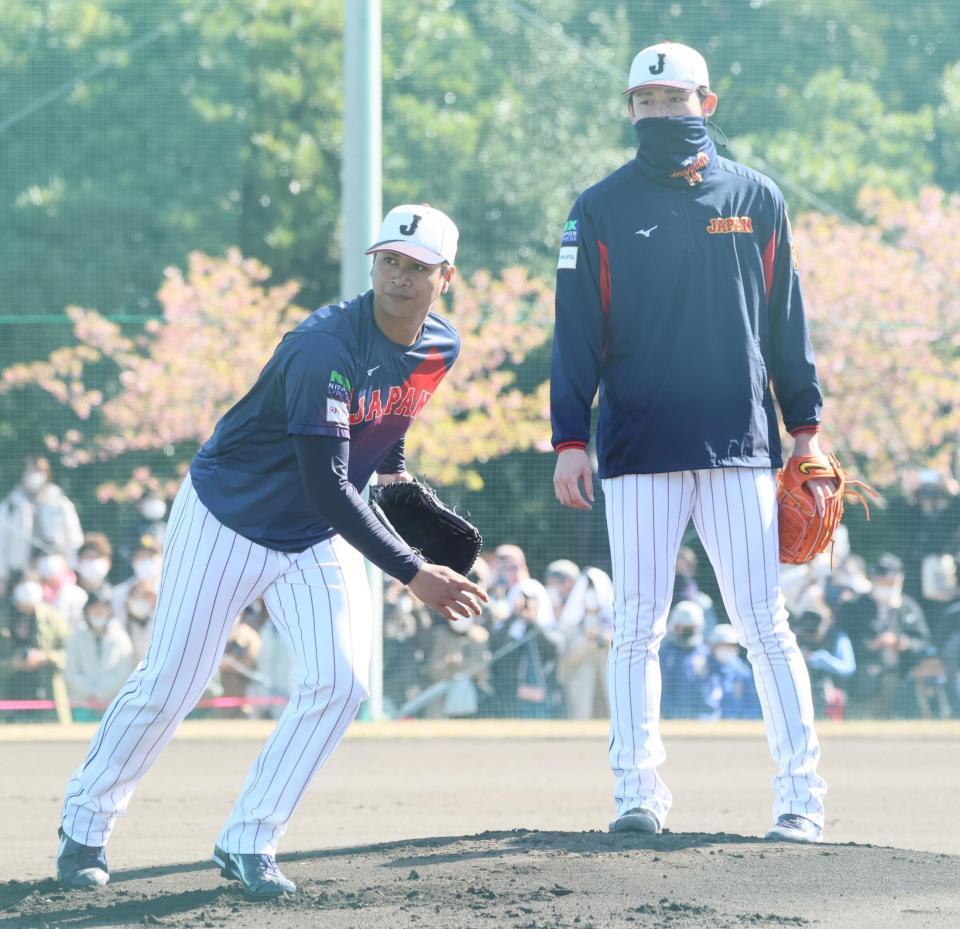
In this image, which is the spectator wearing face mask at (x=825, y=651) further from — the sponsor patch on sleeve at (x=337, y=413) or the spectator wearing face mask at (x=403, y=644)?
the sponsor patch on sleeve at (x=337, y=413)

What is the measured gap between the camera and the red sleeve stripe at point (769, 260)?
202 inches

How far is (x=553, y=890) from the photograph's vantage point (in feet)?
14.2

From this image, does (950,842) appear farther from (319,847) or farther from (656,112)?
(656,112)

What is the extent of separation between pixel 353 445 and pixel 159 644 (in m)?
0.75

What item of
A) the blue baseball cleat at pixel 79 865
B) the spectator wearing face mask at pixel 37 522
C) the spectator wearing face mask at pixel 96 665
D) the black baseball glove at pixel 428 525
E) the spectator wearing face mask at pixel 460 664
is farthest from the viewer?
the spectator wearing face mask at pixel 37 522

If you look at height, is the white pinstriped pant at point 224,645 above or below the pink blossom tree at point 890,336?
below

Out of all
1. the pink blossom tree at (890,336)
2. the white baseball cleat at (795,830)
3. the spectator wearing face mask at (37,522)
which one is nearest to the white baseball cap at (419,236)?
the white baseball cleat at (795,830)

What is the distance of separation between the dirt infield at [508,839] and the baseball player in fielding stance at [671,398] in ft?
1.36

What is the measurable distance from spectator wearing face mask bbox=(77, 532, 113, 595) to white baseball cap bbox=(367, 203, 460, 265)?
8224 mm

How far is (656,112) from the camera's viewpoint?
5.09 metres

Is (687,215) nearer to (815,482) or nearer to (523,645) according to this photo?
(815,482)

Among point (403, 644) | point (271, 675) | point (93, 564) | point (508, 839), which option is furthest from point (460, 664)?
point (508, 839)

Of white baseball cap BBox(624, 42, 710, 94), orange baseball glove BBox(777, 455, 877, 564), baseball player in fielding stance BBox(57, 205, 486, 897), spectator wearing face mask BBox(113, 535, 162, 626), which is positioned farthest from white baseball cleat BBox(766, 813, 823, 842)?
spectator wearing face mask BBox(113, 535, 162, 626)

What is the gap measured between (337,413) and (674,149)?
1531 millimetres
